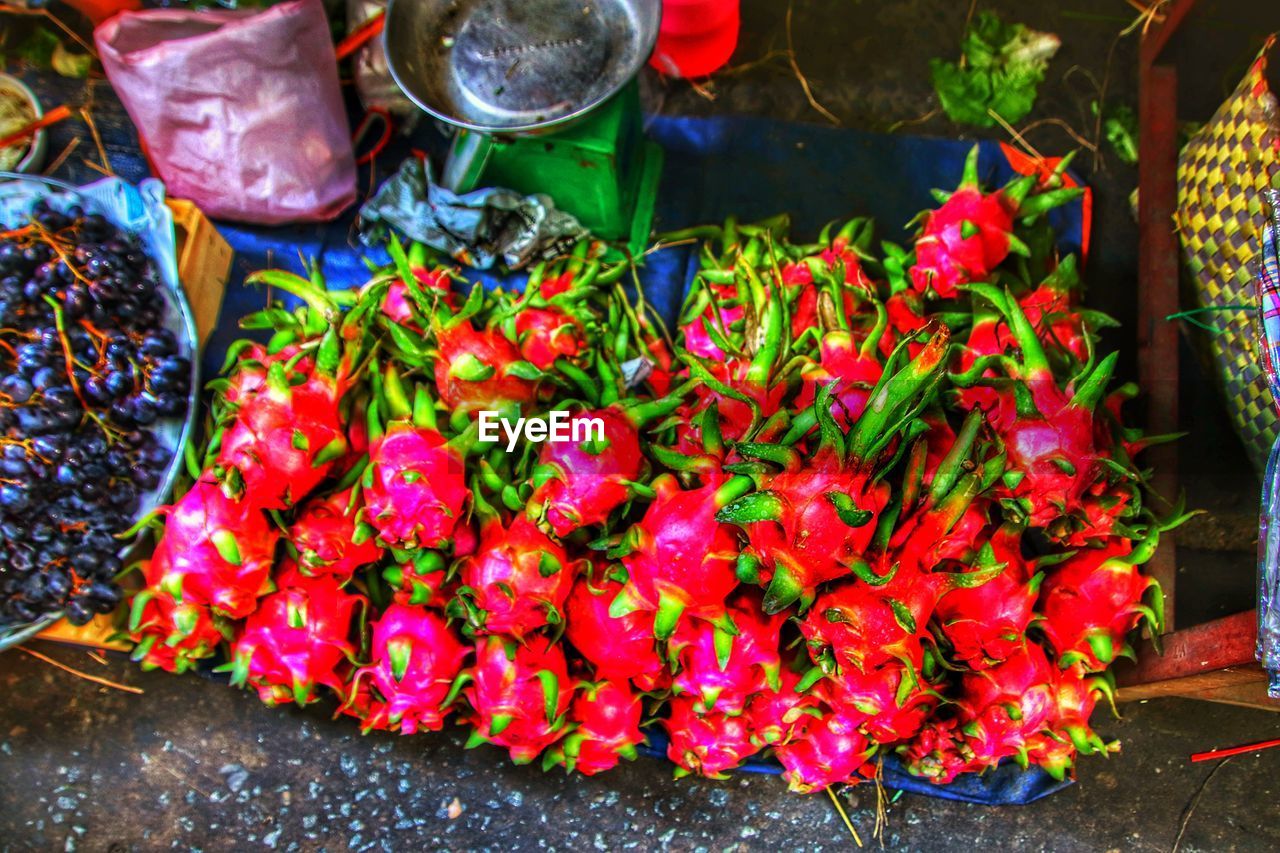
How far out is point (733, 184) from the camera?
245cm

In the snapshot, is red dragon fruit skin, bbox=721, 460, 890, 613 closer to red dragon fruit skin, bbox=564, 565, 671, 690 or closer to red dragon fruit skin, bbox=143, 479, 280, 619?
red dragon fruit skin, bbox=564, 565, 671, 690

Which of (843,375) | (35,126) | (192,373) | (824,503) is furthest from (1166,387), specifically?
(35,126)

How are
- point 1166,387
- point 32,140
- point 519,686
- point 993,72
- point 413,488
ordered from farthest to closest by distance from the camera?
point 993,72, point 32,140, point 1166,387, point 519,686, point 413,488

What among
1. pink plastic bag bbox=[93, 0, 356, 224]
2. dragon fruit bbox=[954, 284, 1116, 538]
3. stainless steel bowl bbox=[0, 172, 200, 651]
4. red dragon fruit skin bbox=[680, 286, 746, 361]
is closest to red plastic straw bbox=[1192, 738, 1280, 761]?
dragon fruit bbox=[954, 284, 1116, 538]

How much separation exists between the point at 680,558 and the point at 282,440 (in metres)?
0.78

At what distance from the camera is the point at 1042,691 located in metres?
1.64

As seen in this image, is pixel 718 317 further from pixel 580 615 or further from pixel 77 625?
pixel 77 625

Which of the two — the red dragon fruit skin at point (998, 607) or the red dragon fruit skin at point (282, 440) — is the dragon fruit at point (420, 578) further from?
the red dragon fruit skin at point (998, 607)

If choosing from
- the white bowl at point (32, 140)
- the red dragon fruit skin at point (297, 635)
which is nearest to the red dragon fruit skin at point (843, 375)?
the red dragon fruit skin at point (297, 635)

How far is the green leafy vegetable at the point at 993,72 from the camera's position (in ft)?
8.29

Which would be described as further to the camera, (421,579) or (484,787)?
(484,787)

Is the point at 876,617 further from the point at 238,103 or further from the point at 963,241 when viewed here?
the point at 238,103

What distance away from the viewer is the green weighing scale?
199 cm

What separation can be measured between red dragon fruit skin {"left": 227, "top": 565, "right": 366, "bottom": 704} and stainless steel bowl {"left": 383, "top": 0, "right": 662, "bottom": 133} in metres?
1.09
